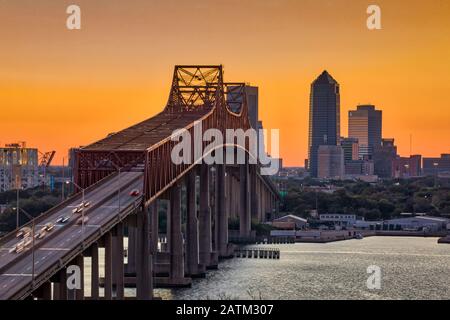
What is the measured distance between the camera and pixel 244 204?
601ft

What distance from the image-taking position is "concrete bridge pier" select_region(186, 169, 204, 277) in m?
118

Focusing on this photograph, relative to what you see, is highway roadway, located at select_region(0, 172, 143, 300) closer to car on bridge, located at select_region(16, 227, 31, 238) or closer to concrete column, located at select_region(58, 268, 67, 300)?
car on bridge, located at select_region(16, 227, 31, 238)

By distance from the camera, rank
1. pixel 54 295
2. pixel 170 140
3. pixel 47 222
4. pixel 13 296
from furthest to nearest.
→ pixel 170 140, pixel 47 222, pixel 54 295, pixel 13 296

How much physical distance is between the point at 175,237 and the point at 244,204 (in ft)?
243

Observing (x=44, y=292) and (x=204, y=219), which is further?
(x=204, y=219)

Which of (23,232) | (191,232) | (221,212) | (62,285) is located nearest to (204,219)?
(191,232)

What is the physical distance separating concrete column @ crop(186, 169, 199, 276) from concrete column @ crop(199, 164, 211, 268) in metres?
7.56

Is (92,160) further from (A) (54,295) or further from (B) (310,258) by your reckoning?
(B) (310,258)

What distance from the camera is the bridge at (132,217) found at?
68.9 m

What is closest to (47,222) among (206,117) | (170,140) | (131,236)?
(170,140)

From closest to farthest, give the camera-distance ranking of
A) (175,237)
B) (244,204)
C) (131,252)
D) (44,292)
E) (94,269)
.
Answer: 1. (44,292)
2. (94,269)
3. (175,237)
4. (131,252)
5. (244,204)

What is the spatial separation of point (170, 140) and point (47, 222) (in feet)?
69.5

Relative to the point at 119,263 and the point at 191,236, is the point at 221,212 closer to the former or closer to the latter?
the point at 191,236

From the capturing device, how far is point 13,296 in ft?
198
